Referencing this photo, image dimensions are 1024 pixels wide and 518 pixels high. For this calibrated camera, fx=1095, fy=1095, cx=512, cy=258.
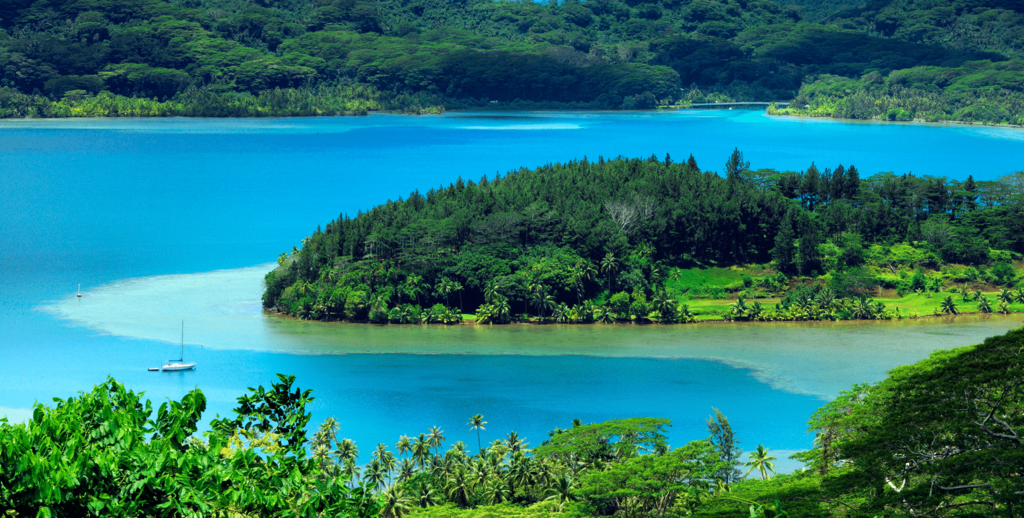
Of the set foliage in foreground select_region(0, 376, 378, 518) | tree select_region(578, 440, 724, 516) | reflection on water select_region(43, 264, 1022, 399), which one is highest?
foliage in foreground select_region(0, 376, 378, 518)

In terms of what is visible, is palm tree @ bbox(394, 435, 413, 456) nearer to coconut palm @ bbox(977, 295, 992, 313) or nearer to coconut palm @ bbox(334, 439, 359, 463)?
coconut palm @ bbox(334, 439, 359, 463)

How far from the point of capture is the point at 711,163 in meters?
182

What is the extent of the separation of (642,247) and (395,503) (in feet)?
177

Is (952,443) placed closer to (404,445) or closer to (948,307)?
(404,445)

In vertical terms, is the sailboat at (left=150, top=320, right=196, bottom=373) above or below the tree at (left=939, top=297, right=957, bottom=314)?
Result: below

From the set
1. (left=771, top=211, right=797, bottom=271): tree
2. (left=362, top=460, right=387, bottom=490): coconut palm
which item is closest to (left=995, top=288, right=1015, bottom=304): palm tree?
(left=771, top=211, right=797, bottom=271): tree

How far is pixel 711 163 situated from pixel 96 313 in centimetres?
11778

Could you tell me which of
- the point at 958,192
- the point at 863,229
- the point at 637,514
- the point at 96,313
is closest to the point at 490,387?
the point at 637,514

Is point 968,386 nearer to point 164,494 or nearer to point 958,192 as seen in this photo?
point 164,494

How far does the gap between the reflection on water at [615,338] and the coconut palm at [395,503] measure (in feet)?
108

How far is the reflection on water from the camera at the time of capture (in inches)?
2936

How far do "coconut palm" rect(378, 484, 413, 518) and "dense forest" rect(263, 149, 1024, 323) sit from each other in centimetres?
4016

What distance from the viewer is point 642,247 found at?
303ft

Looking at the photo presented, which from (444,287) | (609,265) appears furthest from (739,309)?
(444,287)
